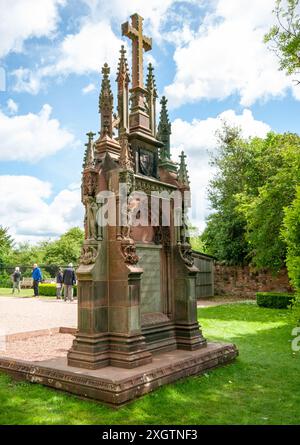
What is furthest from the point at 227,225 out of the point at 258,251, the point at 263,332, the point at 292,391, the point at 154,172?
the point at 292,391

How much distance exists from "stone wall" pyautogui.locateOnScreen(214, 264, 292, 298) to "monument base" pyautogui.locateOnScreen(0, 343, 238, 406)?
61.7ft

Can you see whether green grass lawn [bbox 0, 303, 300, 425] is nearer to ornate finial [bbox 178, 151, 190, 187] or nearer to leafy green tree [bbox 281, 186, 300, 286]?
leafy green tree [bbox 281, 186, 300, 286]

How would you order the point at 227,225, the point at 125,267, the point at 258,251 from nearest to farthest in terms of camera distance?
the point at 125,267 → the point at 258,251 → the point at 227,225

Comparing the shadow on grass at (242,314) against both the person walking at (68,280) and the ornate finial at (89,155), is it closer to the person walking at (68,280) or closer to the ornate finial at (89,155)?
the person walking at (68,280)

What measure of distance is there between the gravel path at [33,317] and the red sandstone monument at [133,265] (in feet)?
16.9

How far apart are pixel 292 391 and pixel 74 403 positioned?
3.76 meters

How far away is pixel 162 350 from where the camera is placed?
26.9ft

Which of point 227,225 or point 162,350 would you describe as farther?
point 227,225

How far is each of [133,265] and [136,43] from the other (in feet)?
16.9

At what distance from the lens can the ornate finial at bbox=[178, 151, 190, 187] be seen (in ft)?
31.0

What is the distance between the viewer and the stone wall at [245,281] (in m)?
25.9

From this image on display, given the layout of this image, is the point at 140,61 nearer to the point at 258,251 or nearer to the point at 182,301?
the point at 182,301

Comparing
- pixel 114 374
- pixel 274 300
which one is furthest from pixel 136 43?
pixel 274 300

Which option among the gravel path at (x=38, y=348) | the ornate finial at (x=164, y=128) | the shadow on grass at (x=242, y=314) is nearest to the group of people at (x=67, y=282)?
the shadow on grass at (x=242, y=314)
